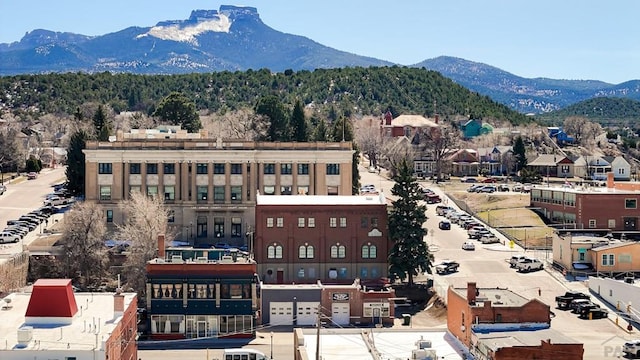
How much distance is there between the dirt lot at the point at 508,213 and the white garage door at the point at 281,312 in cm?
2902

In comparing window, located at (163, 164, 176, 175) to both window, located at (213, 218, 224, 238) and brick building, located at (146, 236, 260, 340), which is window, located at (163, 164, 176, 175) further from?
brick building, located at (146, 236, 260, 340)

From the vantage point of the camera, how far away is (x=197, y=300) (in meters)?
70.4

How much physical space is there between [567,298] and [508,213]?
33089 millimetres

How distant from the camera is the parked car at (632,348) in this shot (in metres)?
57.3

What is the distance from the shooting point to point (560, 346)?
145 ft

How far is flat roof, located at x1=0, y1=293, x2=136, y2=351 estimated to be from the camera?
158 ft

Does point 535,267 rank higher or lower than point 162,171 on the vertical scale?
lower

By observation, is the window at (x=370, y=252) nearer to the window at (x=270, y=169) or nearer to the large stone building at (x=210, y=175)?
the large stone building at (x=210, y=175)

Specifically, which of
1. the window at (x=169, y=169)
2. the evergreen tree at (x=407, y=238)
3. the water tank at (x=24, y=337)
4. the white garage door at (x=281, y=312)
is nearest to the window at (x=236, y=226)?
the window at (x=169, y=169)

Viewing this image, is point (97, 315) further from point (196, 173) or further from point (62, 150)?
point (62, 150)

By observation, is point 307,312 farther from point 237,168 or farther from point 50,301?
point 237,168

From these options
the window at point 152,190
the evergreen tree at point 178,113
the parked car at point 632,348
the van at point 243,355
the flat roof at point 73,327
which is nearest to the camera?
the flat roof at point 73,327

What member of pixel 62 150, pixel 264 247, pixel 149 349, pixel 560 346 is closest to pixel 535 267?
pixel 264 247

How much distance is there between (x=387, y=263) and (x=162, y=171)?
25908 mm
